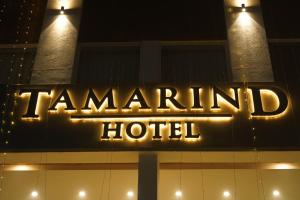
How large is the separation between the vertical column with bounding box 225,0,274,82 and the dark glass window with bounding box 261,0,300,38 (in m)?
0.47

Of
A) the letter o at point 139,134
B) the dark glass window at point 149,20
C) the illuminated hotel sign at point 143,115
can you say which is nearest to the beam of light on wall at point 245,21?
the dark glass window at point 149,20

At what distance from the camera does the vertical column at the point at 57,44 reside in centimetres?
678

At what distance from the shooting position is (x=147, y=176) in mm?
5594

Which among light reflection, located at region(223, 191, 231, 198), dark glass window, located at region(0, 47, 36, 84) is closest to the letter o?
dark glass window, located at region(0, 47, 36, 84)

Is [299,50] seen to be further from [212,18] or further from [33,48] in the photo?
[33,48]

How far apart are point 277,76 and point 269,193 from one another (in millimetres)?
2397

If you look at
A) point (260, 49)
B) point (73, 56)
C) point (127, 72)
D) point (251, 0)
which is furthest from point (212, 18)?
point (73, 56)

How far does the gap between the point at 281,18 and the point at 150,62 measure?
3063 mm

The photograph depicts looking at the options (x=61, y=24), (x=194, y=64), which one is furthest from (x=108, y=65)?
(x=194, y=64)

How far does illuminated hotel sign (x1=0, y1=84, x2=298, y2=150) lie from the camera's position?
5812 mm

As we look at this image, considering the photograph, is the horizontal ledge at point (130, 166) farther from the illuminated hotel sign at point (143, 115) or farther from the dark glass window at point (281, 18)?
the dark glass window at point (281, 18)

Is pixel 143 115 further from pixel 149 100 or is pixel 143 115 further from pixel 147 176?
pixel 147 176

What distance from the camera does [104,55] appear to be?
7.63 metres

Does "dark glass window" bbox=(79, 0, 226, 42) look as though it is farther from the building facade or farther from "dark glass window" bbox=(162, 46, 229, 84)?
"dark glass window" bbox=(162, 46, 229, 84)
